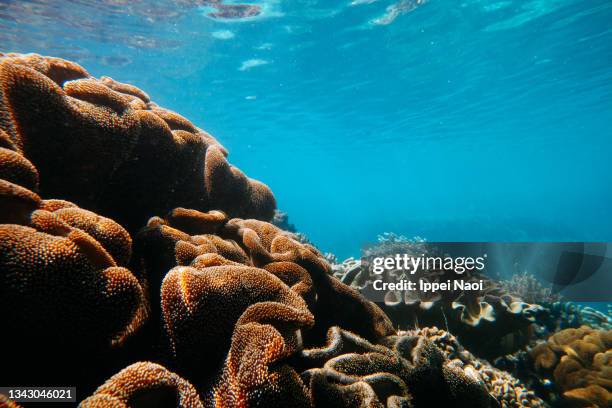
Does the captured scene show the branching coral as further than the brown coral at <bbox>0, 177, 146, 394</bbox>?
Yes

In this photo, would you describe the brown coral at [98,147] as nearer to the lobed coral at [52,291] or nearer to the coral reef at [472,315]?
the lobed coral at [52,291]

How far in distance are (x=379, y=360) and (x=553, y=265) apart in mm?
12008

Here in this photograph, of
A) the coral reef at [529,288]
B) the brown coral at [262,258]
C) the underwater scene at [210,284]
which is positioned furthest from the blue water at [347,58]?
the brown coral at [262,258]

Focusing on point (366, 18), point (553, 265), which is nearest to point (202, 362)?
point (553, 265)

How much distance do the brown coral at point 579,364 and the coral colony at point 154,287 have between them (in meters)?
1.05

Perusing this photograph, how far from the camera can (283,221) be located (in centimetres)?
1398

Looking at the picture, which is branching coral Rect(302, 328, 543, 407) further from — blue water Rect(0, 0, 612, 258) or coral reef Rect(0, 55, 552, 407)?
blue water Rect(0, 0, 612, 258)

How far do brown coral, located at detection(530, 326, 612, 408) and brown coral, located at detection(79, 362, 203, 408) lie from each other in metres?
5.51

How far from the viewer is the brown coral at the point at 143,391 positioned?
1.42 m

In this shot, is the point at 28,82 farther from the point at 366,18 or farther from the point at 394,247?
the point at 366,18

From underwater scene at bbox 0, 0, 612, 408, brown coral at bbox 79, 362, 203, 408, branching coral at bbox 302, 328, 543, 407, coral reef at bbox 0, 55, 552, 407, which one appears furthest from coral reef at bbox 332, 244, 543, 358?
brown coral at bbox 79, 362, 203, 408

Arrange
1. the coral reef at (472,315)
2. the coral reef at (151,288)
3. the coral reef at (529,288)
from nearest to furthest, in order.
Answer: the coral reef at (151,288) < the coral reef at (472,315) < the coral reef at (529,288)

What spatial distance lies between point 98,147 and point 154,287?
1.25 meters

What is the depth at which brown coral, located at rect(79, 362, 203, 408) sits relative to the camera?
142cm
